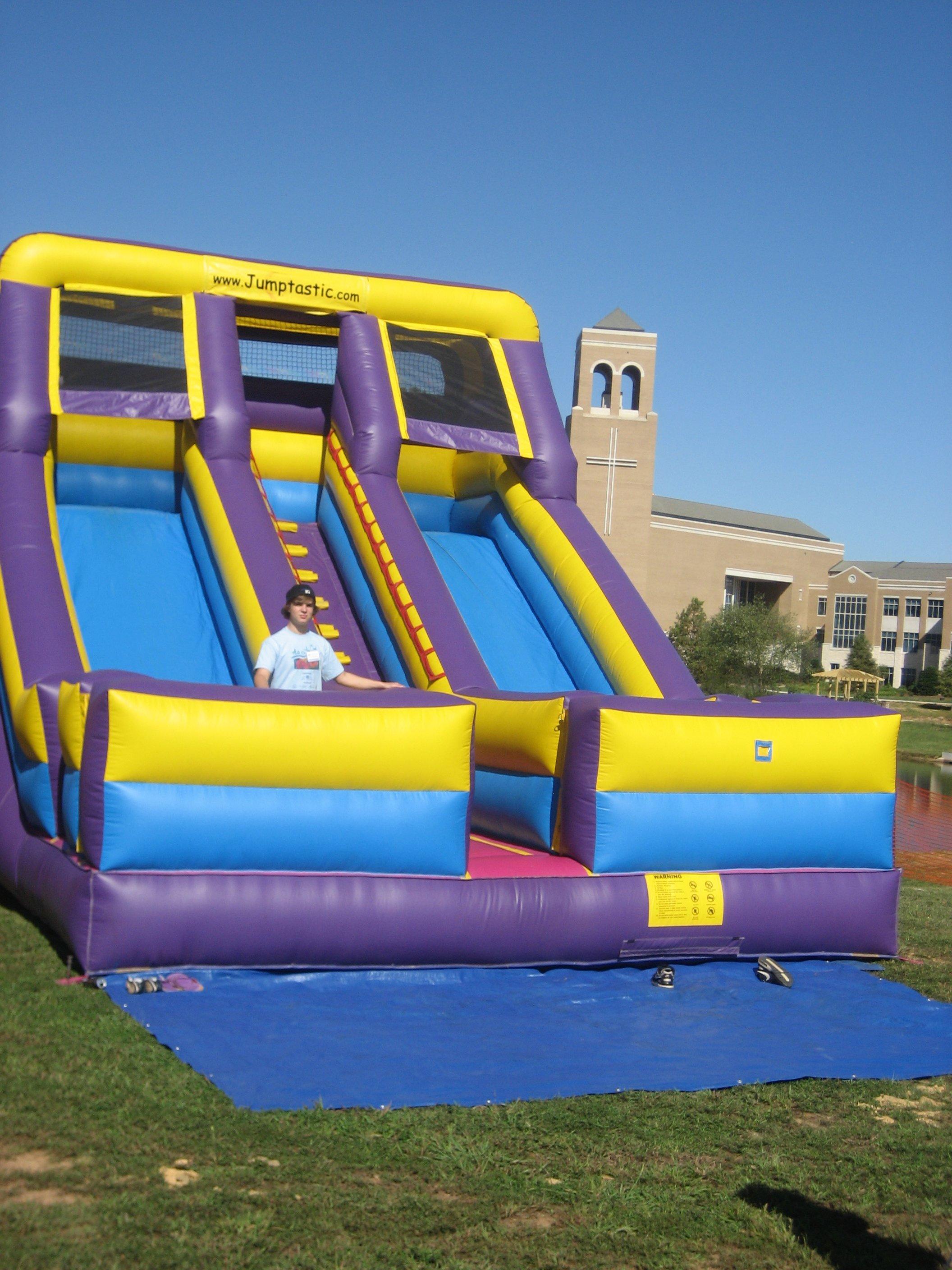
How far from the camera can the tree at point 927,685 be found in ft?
166

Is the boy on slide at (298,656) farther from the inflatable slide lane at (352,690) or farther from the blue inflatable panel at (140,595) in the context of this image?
the blue inflatable panel at (140,595)

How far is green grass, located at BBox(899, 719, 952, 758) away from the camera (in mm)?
24391

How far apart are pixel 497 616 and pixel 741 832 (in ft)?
9.55

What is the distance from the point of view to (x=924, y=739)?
28484 mm

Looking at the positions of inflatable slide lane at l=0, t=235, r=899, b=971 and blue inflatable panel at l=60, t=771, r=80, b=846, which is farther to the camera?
blue inflatable panel at l=60, t=771, r=80, b=846

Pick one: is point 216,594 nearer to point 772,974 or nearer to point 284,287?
point 284,287

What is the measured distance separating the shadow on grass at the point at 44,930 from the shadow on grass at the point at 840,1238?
95.8 inches

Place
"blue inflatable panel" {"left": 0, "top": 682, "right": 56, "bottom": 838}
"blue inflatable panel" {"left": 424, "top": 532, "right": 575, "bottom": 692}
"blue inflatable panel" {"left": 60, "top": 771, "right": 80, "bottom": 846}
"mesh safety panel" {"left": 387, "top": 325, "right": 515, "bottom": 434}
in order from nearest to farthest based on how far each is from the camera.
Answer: "blue inflatable panel" {"left": 60, "top": 771, "right": 80, "bottom": 846}
"blue inflatable panel" {"left": 0, "top": 682, "right": 56, "bottom": 838}
"blue inflatable panel" {"left": 424, "top": 532, "right": 575, "bottom": 692}
"mesh safety panel" {"left": 387, "top": 325, "right": 515, "bottom": 434}

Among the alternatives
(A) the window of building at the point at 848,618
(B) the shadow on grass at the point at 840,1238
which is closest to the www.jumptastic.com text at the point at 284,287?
(B) the shadow on grass at the point at 840,1238

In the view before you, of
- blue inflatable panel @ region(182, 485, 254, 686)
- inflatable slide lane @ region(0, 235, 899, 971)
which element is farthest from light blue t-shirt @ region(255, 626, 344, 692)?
blue inflatable panel @ region(182, 485, 254, 686)

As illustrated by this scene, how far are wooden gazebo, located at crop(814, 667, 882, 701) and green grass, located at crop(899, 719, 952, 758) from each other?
8.80 meters

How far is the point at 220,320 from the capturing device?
788cm

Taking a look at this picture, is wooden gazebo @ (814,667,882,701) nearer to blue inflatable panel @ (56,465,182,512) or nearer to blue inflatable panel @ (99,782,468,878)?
blue inflatable panel @ (56,465,182,512)

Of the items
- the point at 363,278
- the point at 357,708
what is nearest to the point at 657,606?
the point at 363,278
